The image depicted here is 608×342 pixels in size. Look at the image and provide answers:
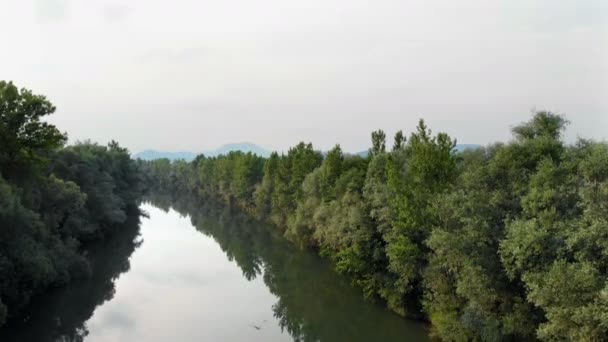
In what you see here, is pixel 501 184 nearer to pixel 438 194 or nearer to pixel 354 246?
pixel 438 194

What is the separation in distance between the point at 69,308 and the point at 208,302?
30.4 feet

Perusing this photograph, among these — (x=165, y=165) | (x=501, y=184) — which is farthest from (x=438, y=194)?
(x=165, y=165)

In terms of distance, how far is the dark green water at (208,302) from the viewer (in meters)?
→ 28.5

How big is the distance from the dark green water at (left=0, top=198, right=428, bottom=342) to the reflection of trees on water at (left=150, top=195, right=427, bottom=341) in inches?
2.8

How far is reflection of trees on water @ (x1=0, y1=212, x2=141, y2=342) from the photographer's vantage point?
27.2m

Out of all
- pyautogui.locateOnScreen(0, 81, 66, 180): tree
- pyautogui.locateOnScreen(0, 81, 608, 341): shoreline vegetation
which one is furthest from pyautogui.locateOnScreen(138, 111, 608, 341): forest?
pyautogui.locateOnScreen(0, 81, 66, 180): tree

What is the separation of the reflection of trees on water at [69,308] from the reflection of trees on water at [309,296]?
1209 centimetres

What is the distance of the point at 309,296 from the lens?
3731 cm

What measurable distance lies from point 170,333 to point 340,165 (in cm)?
2289

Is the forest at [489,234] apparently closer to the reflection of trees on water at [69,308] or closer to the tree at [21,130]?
the reflection of trees on water at [69,308]

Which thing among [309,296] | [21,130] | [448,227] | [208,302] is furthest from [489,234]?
[21,130]

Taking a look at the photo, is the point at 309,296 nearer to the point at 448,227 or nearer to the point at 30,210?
the point at 448,227

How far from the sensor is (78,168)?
50812mm

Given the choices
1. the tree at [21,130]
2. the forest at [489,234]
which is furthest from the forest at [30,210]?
the forest at [489,234]
